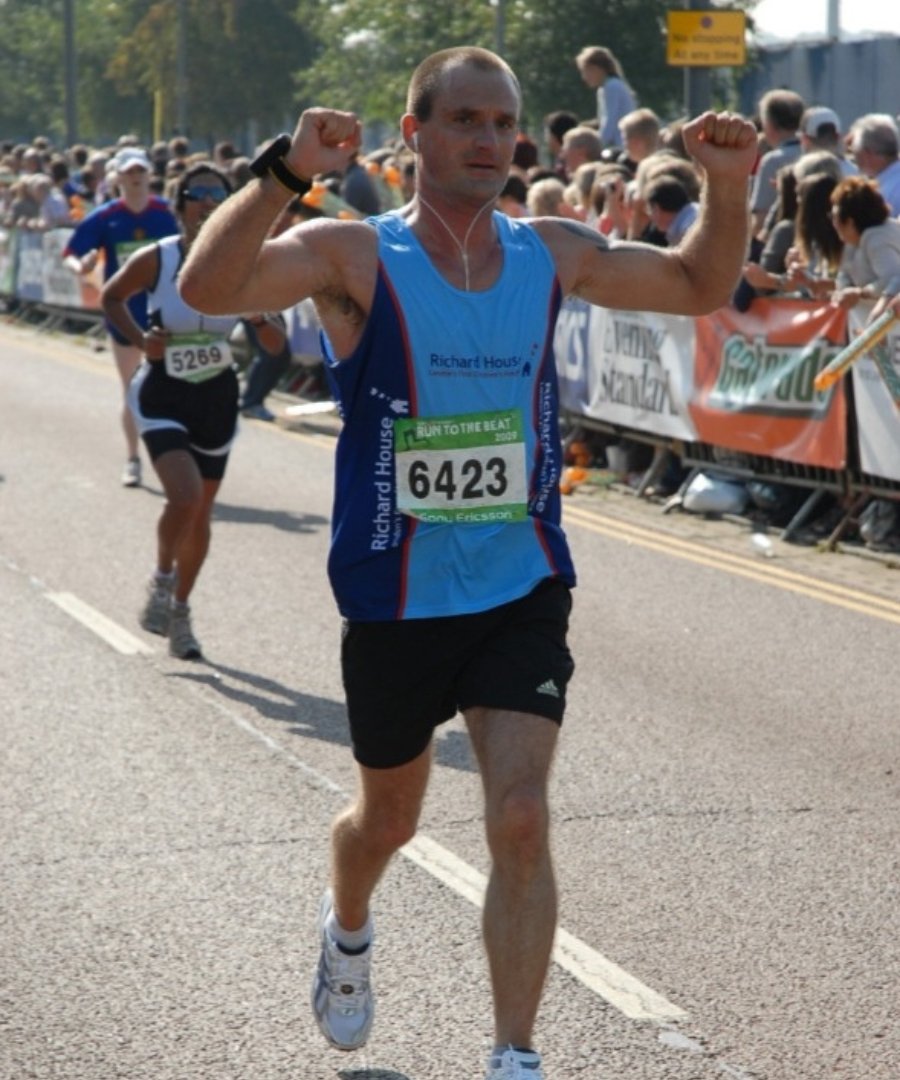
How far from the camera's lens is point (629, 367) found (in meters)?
13.8

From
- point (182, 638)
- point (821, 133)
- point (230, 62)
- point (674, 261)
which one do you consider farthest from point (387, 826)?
point (230, 62)

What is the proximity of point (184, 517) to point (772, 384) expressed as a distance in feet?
14.1

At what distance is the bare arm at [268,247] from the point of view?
407 cm

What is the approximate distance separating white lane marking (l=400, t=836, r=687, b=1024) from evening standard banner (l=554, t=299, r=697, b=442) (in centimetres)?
722

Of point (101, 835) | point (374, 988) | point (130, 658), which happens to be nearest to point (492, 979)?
point (374, 988)

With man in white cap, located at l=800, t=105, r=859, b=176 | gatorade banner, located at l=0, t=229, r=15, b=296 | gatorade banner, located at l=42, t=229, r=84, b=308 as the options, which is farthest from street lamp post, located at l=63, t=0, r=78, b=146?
man in white cap, located at l=800, t=105, r=859, b=176

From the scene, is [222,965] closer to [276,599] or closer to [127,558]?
[276,599]

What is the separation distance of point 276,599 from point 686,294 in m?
5.98

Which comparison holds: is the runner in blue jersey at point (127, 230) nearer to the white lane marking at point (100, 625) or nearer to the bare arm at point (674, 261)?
the white lane marking at point (100, 625)

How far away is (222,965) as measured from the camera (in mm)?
5262

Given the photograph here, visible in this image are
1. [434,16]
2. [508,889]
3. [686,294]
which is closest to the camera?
[508,889]

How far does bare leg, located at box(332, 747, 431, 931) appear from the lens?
4539mm

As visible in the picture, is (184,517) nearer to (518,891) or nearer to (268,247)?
(268,247)

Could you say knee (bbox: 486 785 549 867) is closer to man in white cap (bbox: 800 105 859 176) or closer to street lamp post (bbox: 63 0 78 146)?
man in white cap (bbox: 800 105 859 176)
